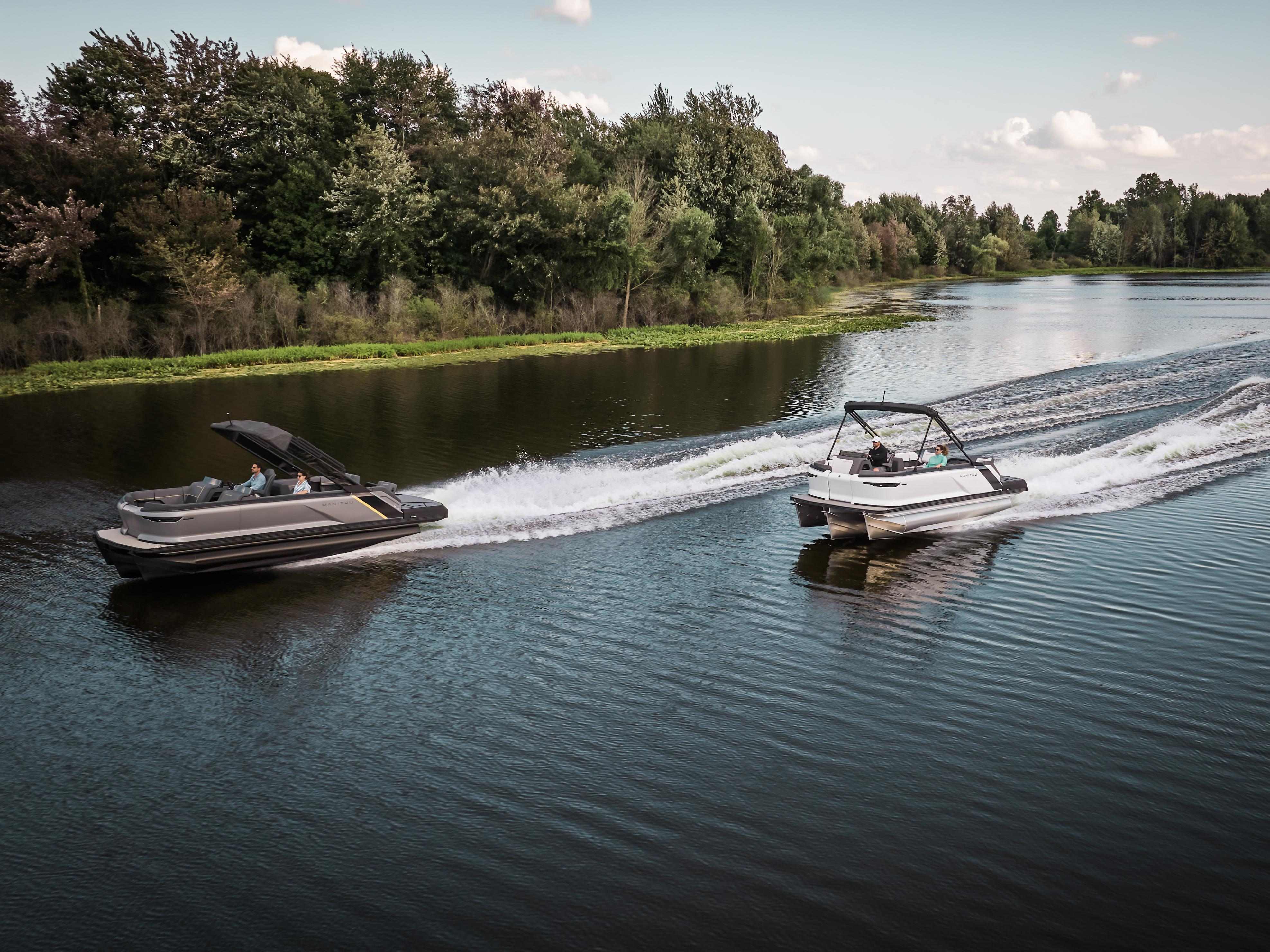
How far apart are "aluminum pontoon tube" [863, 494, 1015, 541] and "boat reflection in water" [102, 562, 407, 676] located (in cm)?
904

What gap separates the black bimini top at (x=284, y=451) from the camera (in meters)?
16.6

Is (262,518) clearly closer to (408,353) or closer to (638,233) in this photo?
(408,353)

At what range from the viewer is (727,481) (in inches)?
854

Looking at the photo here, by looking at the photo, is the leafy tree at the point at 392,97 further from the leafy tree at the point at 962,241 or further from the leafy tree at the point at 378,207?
the leafy tree at the point at 962,241

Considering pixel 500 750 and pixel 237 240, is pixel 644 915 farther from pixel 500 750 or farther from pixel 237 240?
pixel 237 240

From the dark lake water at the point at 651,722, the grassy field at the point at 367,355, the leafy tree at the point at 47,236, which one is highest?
the leafy tree at the point at 47,236

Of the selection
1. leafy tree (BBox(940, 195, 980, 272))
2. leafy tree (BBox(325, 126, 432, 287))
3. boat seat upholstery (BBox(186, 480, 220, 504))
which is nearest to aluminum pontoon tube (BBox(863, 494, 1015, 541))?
boat seat upholstery (BBox(186, 480, 220, 504))

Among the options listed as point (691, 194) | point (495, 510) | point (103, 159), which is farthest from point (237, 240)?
point (495, 510)

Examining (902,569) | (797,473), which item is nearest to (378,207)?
(797,473)

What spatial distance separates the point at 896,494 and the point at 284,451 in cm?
1162

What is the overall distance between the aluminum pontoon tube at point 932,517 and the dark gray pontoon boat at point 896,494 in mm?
14

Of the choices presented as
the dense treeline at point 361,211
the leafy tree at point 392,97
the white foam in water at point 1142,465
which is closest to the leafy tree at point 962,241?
the dense treeline at point 361,211

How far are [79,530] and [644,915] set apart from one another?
1606 centimetres

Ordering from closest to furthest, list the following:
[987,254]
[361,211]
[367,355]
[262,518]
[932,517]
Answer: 1. [262,518]
2. [932,517]
3. [367,355]
4. [361,211]
5. [987,254]
